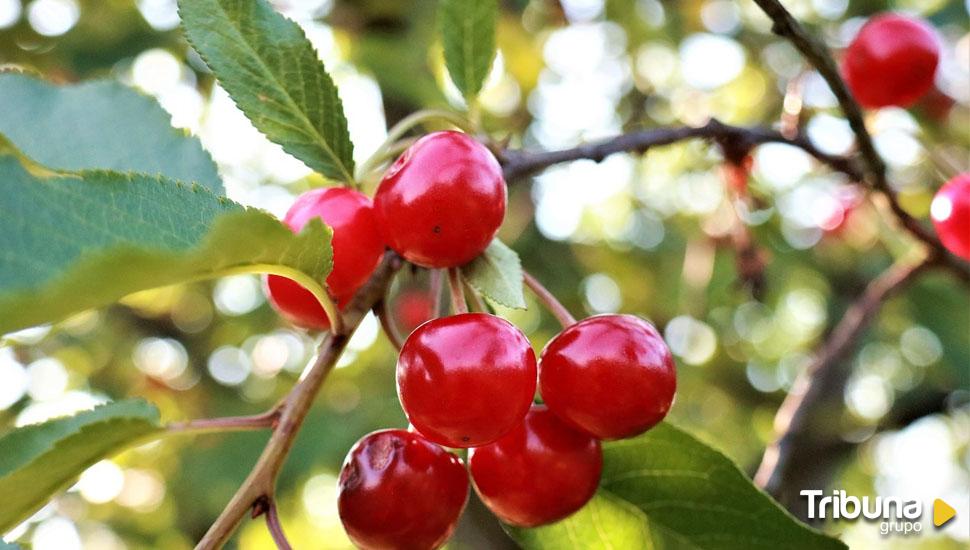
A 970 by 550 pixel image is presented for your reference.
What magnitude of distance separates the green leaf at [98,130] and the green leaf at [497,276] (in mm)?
335

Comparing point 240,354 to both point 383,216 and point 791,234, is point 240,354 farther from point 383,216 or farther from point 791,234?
point 383,216

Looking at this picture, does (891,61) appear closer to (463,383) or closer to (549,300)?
(549,300)

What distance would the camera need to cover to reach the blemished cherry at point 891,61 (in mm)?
1773

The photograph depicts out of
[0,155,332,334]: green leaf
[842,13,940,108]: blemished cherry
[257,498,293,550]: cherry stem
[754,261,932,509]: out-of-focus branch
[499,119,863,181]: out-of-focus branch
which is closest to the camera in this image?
[0,155,332,334]: green leaf

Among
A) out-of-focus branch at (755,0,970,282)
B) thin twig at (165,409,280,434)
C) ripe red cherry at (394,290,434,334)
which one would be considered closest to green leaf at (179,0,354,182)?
thin twig at (165,409,280,434)

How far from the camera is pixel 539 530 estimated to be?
1.14 metres

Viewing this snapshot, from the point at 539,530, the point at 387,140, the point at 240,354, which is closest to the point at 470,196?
the point at 387,140

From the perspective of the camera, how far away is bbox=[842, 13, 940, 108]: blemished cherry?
177 cm

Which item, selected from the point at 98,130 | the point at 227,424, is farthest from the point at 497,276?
the point at 98,130

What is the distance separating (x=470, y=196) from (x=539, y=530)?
482 millimetres

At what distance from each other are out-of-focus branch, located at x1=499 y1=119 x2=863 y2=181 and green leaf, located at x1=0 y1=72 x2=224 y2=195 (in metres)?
0.39

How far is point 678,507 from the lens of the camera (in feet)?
3.51

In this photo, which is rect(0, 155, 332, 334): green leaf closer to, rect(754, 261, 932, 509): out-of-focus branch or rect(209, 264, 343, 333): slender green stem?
rect(209, 264, 343, 333): slender green stem

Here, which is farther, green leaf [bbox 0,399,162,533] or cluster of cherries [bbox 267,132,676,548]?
cluster of cherries [bbox 267,132,676,548]
